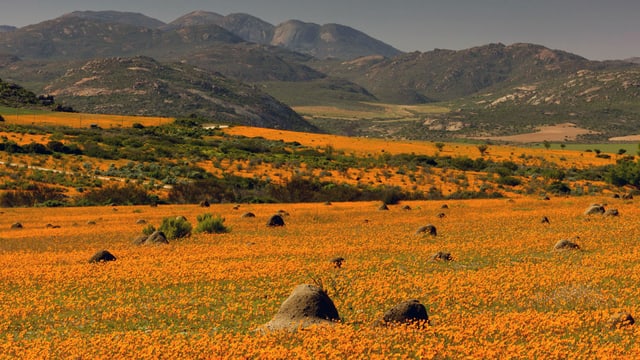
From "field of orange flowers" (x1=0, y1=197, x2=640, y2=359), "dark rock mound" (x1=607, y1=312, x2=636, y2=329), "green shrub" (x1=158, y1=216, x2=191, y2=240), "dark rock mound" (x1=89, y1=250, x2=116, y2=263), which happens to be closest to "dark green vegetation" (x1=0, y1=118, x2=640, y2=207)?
"field of orange flowers" (x1=0, y1=197, x2=640, y2=359)

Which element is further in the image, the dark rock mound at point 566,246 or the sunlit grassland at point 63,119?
the sunlit grassland at point 63,119

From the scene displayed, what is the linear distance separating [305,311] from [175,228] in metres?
16.2

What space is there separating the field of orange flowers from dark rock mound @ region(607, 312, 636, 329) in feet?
0.34

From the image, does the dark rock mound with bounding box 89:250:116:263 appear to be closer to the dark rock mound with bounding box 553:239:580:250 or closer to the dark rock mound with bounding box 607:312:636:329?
the dark rock mound with bounding box 553:239:580:250

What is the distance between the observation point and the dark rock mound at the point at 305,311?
11.5 m

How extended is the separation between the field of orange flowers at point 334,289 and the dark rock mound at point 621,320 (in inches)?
4.1

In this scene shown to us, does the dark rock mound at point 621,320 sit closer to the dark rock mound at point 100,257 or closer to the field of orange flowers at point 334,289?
the field of orange flowers at point 334,289

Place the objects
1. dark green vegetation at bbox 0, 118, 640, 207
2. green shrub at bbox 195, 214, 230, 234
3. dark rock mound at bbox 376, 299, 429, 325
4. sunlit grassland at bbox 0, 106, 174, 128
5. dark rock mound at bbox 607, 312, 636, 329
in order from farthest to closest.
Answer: sunlit grassland at bbox 0, 106, 174, 128, dark green vegetation at bbox 0, 118, 640, 207, green shrub at bbox 195, 214, 230, 234, dark rock mound at bbox 376, 299, 429, 325, dark rock mound at bbox 607, 312, 636, 329

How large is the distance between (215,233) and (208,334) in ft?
55.2

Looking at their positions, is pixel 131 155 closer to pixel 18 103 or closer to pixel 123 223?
pixel 123 223

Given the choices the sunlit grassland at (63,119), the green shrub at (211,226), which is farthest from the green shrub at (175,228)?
the sunlit grassland at (63,119)

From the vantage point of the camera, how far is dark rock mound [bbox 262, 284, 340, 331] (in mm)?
11453

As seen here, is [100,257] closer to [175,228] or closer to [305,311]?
[175,228]

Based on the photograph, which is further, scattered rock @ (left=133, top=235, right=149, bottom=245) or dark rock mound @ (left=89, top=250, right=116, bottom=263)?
scattered rock @ (left=133, top=235, right=149, bottom=245)
